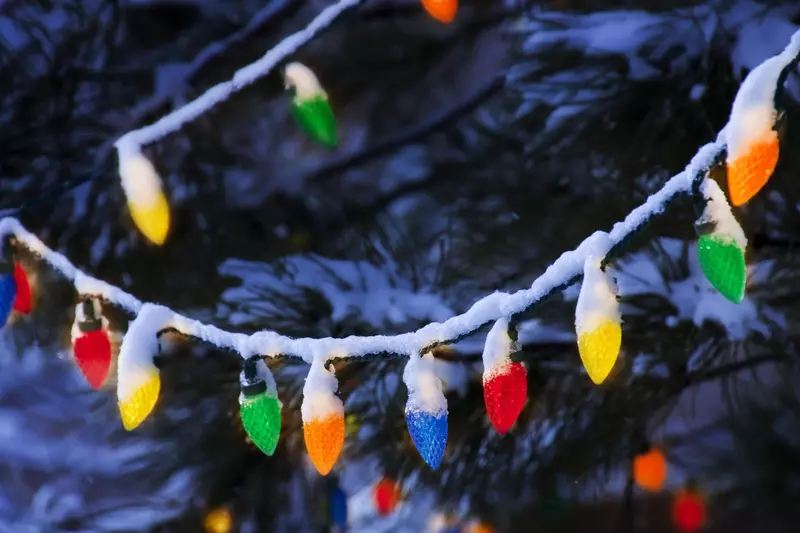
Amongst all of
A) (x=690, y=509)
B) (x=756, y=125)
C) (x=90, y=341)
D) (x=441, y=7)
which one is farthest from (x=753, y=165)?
(x=690, y=509)

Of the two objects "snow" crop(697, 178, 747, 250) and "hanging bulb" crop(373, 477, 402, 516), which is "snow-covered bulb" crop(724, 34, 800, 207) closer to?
"snow" crop(697, 178, 747, 250)

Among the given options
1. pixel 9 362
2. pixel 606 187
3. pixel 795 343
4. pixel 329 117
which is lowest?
pixel 795 343

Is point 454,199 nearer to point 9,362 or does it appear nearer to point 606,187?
point 606,187

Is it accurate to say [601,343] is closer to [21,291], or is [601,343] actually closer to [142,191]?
[142,191]

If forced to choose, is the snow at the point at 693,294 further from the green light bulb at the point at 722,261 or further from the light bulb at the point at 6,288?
the light bulb at the point at 6,288

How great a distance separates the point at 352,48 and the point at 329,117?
210 mm

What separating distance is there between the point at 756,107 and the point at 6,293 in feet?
1.46

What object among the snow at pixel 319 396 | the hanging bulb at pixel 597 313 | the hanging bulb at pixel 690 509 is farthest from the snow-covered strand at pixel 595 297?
the hanging bulb at pixel 690 509

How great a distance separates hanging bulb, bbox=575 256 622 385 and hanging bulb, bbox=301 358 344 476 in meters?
0.13

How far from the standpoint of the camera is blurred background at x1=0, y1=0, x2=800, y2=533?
0.47 metres

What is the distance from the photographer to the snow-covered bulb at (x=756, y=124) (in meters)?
0.25

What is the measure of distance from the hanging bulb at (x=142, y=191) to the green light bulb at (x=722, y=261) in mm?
326

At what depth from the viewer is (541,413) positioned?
1.90 feet

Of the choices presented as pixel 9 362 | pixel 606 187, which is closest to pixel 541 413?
pixel 606 187
